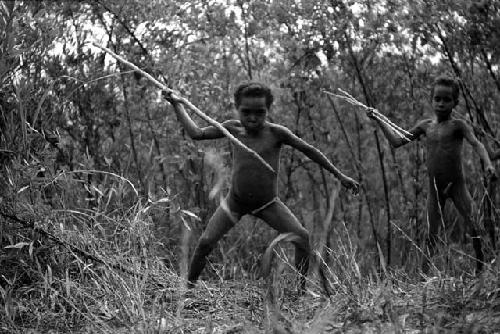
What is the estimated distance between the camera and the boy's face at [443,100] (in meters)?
5.89

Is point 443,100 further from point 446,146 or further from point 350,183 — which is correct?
point 350,183

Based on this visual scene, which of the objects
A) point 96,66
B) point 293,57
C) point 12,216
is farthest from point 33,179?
point 293,57

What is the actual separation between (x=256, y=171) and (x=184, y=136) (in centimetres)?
283

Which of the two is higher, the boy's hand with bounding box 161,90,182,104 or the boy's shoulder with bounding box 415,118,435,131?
the boy's hand with bounding box 161,90,182,104

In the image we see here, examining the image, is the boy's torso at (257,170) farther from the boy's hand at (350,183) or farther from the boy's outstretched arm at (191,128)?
the boy's hand at (350,183)

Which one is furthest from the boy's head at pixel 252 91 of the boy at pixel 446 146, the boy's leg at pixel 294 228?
the boy at pixel 446 146

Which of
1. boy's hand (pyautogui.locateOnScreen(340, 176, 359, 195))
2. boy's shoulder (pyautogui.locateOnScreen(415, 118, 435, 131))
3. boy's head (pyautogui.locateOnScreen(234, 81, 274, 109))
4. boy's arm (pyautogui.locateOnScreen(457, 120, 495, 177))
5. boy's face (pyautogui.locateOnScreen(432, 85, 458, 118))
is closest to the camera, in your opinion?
boy's hand (pyautogui.locateOnScreen(340, 176, 359, 195))

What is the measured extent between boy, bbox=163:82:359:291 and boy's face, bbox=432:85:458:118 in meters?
1.25

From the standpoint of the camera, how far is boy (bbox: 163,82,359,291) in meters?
5.16

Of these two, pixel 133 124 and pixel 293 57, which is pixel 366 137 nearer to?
pixel 293 57

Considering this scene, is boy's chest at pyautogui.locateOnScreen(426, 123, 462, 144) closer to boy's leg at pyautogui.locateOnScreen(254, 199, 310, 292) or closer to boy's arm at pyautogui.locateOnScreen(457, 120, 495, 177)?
boy's arm at pyautogui.locateOnScreen(457, 120, 495, 177)

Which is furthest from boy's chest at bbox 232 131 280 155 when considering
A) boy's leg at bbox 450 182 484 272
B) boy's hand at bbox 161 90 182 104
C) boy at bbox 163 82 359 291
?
boy's leg at bbox 450 182 484 272

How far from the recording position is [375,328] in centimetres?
353

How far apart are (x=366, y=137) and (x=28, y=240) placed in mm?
6405
